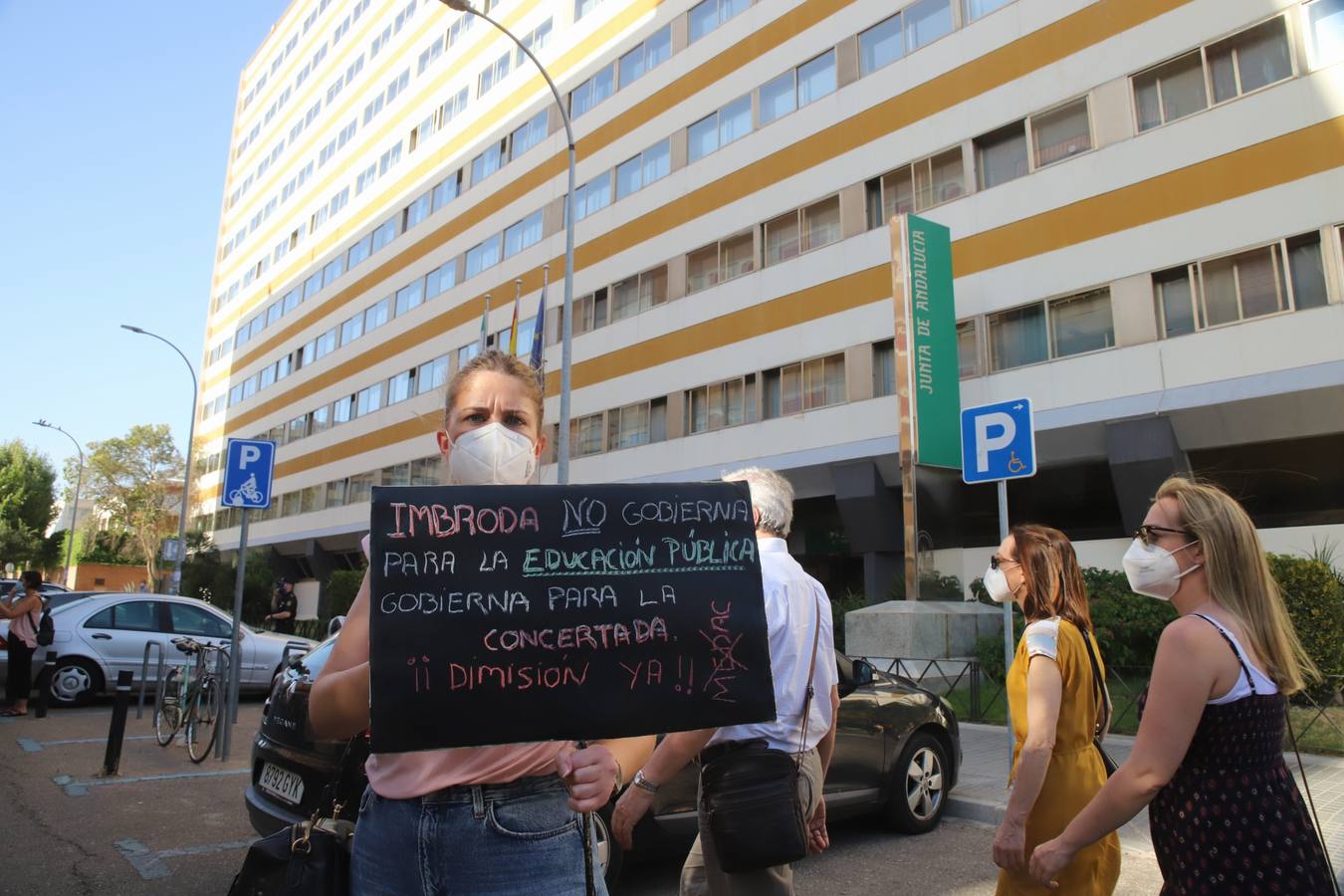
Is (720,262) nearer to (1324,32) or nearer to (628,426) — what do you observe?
(628,426)

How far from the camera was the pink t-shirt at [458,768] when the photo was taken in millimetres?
1825

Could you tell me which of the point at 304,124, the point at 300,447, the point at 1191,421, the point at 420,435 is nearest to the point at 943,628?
the point at 1191,421

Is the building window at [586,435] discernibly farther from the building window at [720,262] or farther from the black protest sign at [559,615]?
the black protest sign at [559,615]

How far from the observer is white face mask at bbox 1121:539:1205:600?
263 cm

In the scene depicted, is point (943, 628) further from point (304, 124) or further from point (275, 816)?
point (304, 124)

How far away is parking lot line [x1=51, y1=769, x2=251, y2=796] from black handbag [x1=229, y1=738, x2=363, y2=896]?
694 cm

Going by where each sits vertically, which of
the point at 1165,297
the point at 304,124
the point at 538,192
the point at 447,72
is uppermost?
the point at 304,124

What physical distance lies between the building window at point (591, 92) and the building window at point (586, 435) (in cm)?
1101

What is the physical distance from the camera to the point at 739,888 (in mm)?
2926

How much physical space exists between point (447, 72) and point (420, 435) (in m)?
16.2

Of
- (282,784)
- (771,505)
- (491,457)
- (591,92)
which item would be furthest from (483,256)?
(491,457)

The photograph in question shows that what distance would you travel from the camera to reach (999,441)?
8.05m

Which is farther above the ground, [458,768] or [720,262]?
[720,262]

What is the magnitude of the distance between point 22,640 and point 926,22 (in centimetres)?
2145
